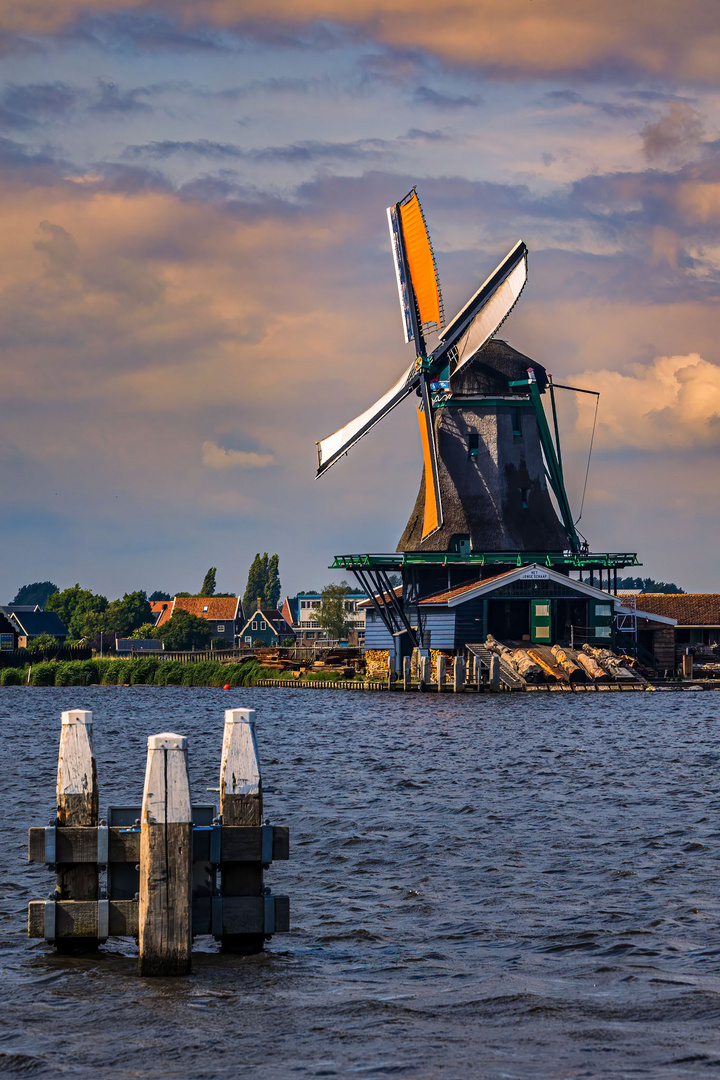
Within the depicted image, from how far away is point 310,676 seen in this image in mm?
69062

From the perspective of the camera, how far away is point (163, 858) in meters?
9.60

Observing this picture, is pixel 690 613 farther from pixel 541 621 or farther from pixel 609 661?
pixel 541 621

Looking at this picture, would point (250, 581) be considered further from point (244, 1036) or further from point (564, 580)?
A: point (244, 1036)

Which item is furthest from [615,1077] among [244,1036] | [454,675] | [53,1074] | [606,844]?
[454,675]

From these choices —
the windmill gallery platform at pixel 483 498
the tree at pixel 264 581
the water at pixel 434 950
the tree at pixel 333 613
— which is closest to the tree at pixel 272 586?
the tree at pixel 264 581

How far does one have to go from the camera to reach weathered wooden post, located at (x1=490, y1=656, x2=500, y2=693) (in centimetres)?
5181

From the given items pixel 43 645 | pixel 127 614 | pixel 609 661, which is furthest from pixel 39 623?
pixel 609 661

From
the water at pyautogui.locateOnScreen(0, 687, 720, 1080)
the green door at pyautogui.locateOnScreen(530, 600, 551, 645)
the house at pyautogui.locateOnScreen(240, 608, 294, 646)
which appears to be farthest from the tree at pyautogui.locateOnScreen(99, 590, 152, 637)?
the water at pyautogui.locateOnScreen(0, 687, 720, 1080)

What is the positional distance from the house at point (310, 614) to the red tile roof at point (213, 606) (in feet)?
26.2

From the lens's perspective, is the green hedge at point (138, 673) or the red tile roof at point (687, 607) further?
the green hedge at point (138, 673)

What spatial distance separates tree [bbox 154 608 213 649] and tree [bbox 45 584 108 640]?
12.2m

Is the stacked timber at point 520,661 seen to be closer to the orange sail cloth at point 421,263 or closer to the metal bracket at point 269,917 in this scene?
the orange sail cloth at point 421,263

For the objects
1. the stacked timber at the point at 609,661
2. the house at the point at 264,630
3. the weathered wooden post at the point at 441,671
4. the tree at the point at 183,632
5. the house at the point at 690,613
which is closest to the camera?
the weathered wooden post at the point at 441,671

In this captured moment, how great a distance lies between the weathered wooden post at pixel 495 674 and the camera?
51.8 metres
